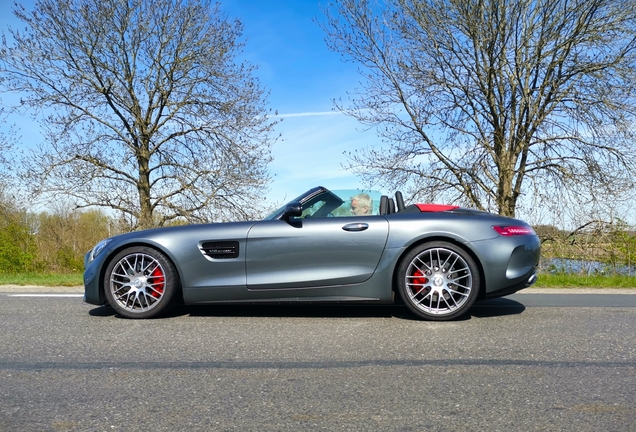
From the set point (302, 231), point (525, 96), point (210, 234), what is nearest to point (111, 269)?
point (210, 234)

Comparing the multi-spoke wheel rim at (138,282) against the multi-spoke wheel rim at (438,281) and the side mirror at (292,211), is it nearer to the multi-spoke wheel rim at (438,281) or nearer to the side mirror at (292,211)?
the side mirror at (292,211)

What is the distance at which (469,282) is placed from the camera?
4824mm

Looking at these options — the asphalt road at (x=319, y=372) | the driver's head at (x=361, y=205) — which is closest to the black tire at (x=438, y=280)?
the asphalt road at (x=319, y=372)

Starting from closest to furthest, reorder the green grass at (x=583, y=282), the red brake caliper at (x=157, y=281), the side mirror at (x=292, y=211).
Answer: the side mirror at (x=292, y=211) → the red brake caliper at (x=157, y=281) → the green grass at (x=583, y=282)

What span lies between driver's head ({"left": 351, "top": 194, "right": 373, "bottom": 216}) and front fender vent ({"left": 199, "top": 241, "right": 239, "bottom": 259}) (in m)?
1.14

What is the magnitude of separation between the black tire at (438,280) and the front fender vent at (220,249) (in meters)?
1.48

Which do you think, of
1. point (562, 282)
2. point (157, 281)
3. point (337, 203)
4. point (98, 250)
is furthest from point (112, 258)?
point (562, 282)

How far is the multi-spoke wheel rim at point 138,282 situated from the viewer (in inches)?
199

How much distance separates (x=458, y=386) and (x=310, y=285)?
2.09m

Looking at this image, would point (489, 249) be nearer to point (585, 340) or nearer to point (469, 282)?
point (469, 282)

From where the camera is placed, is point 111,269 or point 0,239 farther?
point 0,239

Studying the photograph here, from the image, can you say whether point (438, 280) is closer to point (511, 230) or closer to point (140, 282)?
point (511, 230)

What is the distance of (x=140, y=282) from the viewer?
199 inches

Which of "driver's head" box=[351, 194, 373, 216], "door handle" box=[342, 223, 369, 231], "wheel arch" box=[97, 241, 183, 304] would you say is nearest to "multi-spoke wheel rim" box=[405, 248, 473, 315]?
"door handle" box=[342, 223, 369, 231]
